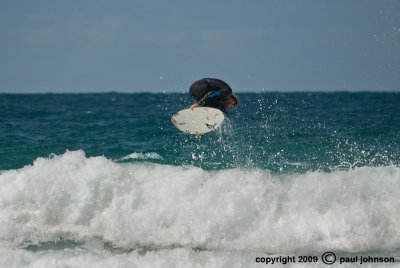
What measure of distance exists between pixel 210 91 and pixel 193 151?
4.56 metres

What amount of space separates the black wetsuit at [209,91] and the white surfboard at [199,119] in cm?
22

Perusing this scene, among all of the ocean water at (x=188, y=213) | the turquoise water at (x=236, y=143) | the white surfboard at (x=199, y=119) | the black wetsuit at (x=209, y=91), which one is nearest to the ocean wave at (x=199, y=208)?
the ocean water at (x=188, y=213)

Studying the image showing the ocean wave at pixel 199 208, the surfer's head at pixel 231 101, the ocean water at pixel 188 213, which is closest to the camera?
the ocean water at pixel 188 213

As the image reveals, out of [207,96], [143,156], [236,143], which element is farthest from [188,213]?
[236,143]

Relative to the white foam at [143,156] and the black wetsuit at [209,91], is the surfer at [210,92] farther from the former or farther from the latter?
the white foam at [143,156]

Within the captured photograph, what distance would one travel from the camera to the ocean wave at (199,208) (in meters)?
8.27

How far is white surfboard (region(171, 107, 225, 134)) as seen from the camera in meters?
9.92

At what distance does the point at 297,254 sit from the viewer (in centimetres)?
765

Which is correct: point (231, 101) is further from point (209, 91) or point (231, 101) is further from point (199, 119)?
point (199, 119)

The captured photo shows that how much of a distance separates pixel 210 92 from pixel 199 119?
33.2 inches

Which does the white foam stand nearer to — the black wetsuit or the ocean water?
the ocean water

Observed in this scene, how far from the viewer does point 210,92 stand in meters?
9.59

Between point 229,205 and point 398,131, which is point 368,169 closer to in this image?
point 229,205

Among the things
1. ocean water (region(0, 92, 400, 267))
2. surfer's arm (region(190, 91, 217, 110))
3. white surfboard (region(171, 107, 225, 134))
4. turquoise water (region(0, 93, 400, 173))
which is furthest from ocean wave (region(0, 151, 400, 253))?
turquoise water (region(0, 93, 400, 173))
